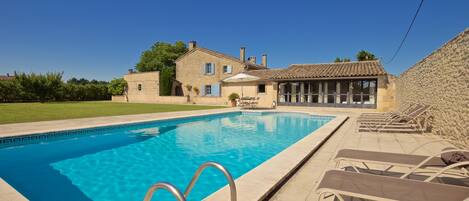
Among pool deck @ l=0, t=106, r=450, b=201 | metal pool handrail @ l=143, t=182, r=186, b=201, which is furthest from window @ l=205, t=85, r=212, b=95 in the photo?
metal pool handrail @ l=143, t=182, r=186, b=201

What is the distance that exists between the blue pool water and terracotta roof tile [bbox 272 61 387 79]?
1060 centimetres

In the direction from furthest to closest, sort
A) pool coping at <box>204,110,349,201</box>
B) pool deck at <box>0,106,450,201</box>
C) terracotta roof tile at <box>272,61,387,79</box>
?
1. terracotta roof tile at <box>272,61,387,79</box>
2. pool deck at <box>0,106,450,201</box>
3. pool coping at <box>204,110,349,201</box>

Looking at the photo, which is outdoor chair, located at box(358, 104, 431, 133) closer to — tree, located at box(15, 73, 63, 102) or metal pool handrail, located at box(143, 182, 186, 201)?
metal pool handrail, located at box(143, 182, 186, 201)

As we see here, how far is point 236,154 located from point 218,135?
116 inches

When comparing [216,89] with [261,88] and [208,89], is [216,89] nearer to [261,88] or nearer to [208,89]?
[208,89]

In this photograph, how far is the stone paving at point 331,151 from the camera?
307cm

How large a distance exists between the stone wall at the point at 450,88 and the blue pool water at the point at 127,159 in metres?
4.64

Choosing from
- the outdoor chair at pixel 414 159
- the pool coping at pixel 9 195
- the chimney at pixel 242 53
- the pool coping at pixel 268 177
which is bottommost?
the pool coping at pixel 9 195

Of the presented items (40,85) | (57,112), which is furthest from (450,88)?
(40,85)

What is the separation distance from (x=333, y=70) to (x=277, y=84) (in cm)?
511

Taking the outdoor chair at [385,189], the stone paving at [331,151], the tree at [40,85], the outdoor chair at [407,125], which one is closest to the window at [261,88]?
the outdoor chair at [407,125]

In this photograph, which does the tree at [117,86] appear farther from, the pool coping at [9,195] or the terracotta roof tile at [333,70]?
the pool coping at [9,195]

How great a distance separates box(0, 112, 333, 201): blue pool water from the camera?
4.30m

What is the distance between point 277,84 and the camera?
2169cm
